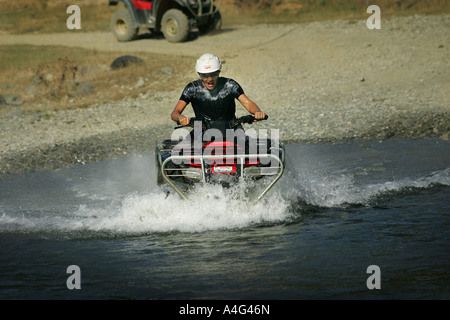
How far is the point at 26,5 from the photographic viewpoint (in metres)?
36.1

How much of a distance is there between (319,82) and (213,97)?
1005 centimetres

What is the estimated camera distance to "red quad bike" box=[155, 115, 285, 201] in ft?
24.5

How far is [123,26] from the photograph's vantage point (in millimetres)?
23922

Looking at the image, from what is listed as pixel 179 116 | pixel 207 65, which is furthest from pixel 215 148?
pixel 207 65

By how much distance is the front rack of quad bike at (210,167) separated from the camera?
734 centimetres

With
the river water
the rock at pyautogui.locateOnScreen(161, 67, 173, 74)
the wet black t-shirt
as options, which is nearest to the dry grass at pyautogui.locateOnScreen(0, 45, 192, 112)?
the rock at pyautogui.locateOnScreen(161, 67, 173, 74)

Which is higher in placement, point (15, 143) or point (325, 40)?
point (325, 40)

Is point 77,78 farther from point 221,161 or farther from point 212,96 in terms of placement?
point 221,161

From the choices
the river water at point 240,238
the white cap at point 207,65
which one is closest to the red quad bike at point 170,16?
the river water at point 240,238

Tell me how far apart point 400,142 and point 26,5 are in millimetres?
28630

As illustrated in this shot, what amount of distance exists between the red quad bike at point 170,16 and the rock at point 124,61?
2365mm
